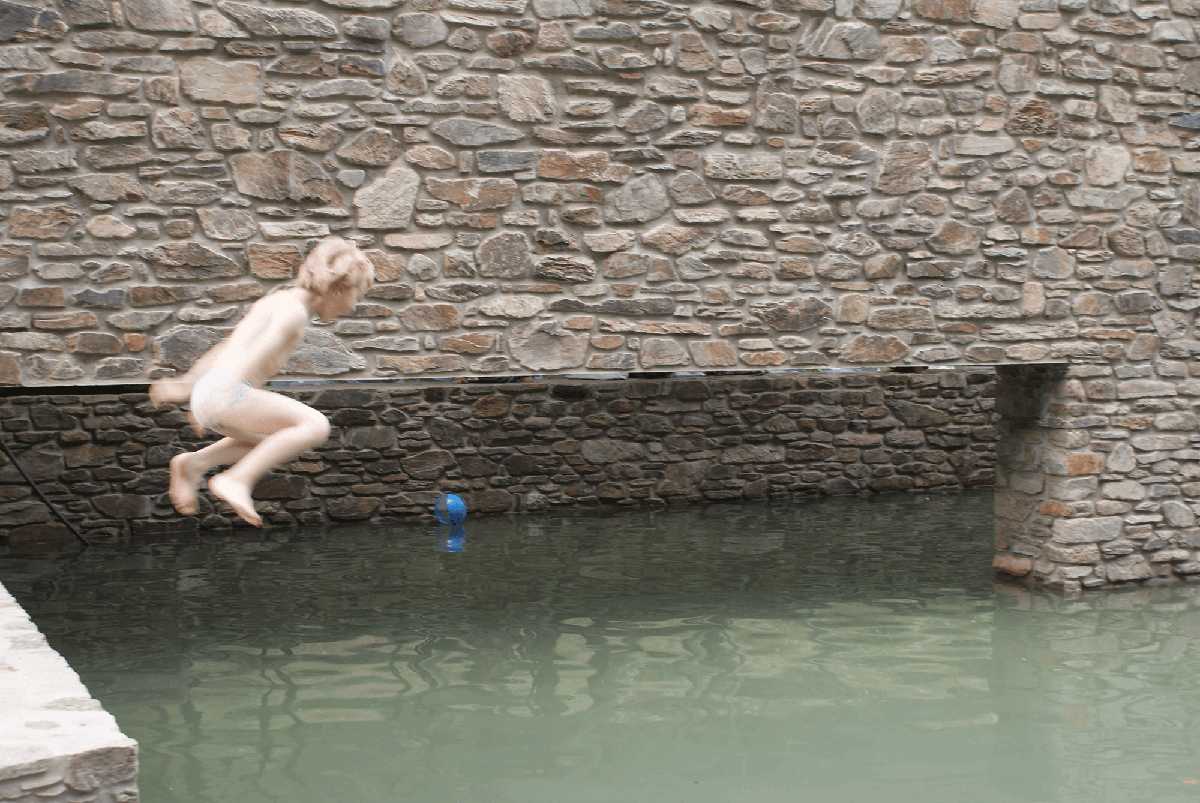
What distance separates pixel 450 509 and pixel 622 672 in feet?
12.7

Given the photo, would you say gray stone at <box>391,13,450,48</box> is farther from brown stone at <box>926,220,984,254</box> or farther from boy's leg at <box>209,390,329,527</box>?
boy's leg at <box>209,390,329,527</box>

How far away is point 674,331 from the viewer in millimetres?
5812

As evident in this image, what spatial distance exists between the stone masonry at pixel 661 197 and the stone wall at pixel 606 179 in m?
0.01

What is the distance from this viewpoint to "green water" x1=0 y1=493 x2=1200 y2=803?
3965 mm

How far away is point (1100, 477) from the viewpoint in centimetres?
678

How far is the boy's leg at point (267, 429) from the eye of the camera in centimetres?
292

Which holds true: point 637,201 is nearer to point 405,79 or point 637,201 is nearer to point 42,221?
point 405,79

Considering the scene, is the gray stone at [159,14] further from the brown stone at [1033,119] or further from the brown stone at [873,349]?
the brown stone at [1033,119]

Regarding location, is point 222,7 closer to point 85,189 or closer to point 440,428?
point 85,189

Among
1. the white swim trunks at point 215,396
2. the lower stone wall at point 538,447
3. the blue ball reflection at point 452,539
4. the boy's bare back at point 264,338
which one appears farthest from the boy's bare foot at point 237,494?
the lower stone wall at point 538,447

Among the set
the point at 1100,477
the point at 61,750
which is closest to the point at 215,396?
the point at 61,750

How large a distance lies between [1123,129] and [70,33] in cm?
564

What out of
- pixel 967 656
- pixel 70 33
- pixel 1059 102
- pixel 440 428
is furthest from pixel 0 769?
pixel 440 428

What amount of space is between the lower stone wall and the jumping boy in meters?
6.48
